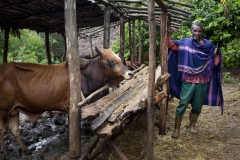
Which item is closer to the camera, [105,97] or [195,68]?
[105,97]

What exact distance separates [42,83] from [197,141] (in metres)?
2.85

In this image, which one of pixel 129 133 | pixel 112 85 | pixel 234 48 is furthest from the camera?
pixel 234 48

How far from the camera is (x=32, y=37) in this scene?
58.2 feet

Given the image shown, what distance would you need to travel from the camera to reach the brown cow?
15.0 feet

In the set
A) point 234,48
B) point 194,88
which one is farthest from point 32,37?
point 194,88

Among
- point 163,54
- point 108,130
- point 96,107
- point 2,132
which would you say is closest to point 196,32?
point 163,54

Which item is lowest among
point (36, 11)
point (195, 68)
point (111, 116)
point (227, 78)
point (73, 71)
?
point (227, 78)

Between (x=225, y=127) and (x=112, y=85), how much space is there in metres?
2.50

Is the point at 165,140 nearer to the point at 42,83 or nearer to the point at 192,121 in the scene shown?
the point at 192,121

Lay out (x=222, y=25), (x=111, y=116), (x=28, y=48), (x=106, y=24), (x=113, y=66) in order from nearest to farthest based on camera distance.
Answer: (x=111, y=116) → (x=113, y=66) → (x=106, y=24) → (x=222, y=25) → (x=28, y=48)

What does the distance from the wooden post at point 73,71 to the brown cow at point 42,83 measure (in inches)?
45.9

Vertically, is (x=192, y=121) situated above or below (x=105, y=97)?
below

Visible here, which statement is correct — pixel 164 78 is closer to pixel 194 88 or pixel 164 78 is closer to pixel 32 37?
pixel 194 88

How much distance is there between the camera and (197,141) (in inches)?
189
